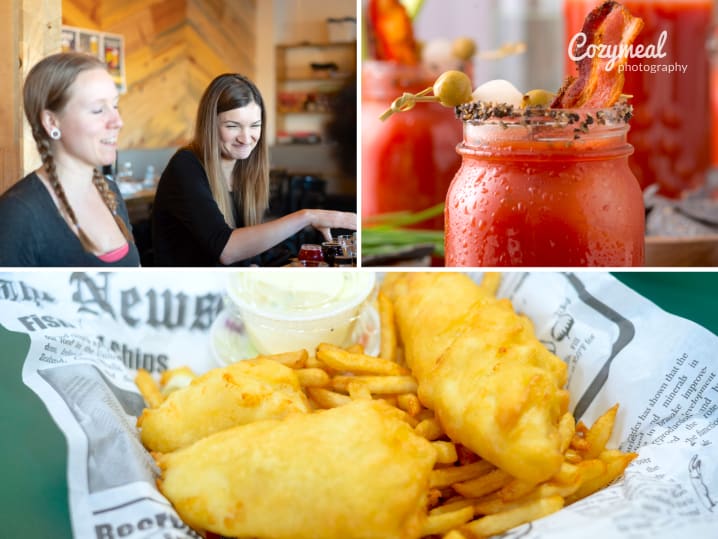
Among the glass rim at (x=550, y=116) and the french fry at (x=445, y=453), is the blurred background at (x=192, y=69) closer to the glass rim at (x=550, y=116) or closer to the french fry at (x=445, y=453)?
the glass rim at (x=550, y=116)

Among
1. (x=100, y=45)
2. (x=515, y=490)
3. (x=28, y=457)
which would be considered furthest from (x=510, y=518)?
(x=100, y=45)

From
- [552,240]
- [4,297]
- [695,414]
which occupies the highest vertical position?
[552,240]

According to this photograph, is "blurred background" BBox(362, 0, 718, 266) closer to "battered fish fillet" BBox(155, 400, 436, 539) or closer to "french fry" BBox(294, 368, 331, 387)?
"french fry" BBox(294, 368, 331, 387)

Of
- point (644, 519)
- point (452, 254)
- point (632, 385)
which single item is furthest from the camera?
point (452, 254)

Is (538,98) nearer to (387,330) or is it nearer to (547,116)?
(547,116)

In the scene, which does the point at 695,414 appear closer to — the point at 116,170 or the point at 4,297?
the point at 116,170

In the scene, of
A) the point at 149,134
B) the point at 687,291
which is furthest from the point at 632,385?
the point at 149,134

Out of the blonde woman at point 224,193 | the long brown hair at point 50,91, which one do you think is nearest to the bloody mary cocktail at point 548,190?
the blonde woman at point 224,193

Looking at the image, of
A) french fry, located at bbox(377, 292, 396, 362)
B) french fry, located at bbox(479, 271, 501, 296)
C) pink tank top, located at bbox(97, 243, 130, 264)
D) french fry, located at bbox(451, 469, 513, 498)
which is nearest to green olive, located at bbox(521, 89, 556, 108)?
french fry, located at bbox(479, 271, 501, 296)
